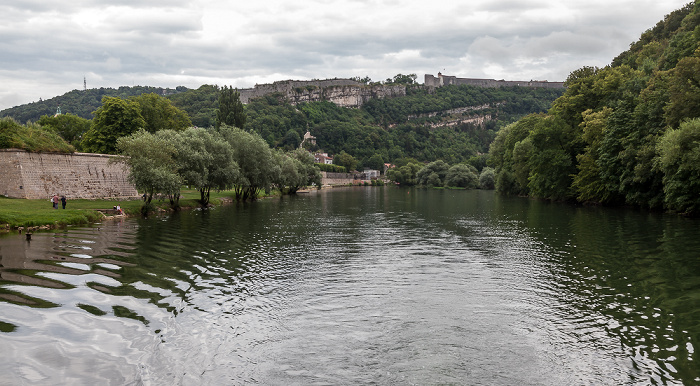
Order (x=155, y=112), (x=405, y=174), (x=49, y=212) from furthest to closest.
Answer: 1. (x=405, y=174)
2. (x=155, y=112)
3. (x=49, y=212)

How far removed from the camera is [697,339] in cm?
1339

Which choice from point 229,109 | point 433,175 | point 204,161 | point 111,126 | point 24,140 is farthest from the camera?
point 433,175

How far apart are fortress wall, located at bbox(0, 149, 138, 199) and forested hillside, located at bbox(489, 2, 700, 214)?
49405 mm

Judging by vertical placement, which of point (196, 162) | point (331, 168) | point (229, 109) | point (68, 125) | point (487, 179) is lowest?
point (487, 179)

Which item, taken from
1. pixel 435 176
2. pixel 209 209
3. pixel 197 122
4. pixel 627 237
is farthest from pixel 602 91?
pixel 197 122

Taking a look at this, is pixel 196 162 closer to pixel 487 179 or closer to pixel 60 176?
pixel 60 176

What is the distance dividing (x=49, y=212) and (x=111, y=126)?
32665 millimetres

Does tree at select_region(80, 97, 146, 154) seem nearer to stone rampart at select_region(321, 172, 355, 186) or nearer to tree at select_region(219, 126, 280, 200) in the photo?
tree at select_region(219, 126, 280, 200)

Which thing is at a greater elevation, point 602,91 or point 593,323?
point 602,91

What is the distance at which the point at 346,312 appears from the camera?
1659cm

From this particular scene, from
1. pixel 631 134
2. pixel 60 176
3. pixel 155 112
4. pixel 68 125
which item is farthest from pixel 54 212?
pixel 68 125

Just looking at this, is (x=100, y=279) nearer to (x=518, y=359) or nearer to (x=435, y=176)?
(x=518, y=359)

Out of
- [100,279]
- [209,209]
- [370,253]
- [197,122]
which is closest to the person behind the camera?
[100,279]

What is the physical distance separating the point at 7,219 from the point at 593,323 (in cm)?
3387
